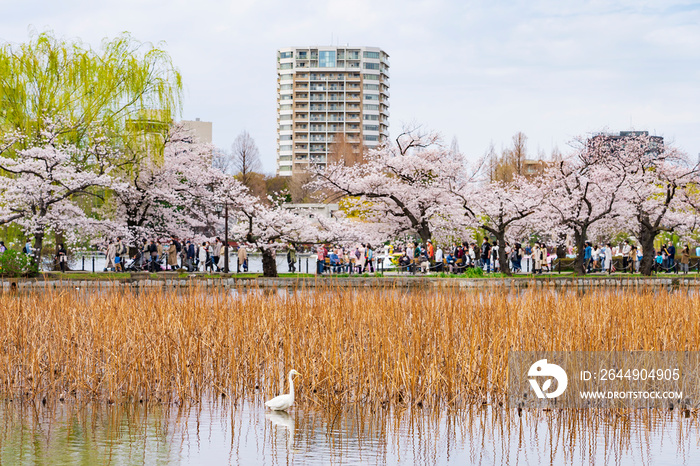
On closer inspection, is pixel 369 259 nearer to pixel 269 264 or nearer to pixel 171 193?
pixel 269 264

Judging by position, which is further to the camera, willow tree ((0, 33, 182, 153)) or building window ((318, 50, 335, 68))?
building window ((318, 50, 335, 68))

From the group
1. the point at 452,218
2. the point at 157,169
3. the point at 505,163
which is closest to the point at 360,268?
the point at 452,218

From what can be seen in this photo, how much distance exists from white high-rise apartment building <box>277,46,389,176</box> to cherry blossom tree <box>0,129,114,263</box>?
3359 inches

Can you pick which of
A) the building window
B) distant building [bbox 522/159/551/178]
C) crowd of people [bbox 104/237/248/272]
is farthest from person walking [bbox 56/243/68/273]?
the building window

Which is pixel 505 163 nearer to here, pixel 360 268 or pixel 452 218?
pixel 452 218

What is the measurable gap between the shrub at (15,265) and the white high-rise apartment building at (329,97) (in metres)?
90.3

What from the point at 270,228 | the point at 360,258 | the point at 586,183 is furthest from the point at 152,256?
the point at 586,183

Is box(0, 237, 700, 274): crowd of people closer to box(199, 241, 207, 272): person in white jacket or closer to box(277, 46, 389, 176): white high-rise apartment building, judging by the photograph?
box(199, 241, 207, 272): person in white jacket

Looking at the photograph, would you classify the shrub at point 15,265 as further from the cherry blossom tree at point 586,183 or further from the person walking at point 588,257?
the person walking at point 588,257

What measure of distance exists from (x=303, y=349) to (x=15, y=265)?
54.5 feet

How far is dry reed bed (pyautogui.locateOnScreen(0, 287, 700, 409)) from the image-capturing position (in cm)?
783

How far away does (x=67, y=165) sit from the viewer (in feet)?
90.8

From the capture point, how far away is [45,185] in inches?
1037

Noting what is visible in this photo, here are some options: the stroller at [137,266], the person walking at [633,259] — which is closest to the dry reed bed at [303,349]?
the stroller at [137,266]
